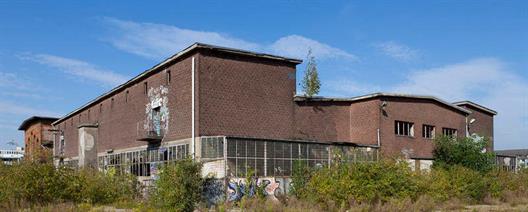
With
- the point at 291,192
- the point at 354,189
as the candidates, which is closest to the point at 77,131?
the point at 291,192

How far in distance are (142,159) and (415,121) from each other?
1878 cm

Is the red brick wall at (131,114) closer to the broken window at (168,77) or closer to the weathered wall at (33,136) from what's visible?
the broken window at (168,77)

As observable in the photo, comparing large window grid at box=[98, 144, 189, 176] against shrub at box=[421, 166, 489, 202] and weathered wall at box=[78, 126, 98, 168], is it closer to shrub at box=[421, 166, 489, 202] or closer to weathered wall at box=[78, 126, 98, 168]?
weathered wall at box=[78, 126, 98, 168]

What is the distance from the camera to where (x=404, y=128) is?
37844 mm

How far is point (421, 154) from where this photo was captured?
126 feet

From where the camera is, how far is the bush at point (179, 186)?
23181mm

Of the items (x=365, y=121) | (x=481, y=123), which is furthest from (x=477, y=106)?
(x=365, y=121)

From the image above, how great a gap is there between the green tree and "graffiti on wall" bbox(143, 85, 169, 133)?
61.5ft

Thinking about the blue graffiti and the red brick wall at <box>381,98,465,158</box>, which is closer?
the blue graffiti

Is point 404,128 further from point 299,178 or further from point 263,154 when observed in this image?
point 263,154

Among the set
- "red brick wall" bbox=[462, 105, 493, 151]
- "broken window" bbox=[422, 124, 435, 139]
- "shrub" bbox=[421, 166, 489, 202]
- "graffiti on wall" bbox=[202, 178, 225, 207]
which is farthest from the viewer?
"red brick wall" bbox=[462, 105, 493, 151]

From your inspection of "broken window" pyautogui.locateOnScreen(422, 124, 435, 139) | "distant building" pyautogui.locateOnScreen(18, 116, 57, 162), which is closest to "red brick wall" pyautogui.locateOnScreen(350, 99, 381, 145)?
"broken window" pyautogui.locateOnScreen(422, 124, 435, 139)

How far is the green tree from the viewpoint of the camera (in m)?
37.5

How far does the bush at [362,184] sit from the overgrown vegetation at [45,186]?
408 inches
